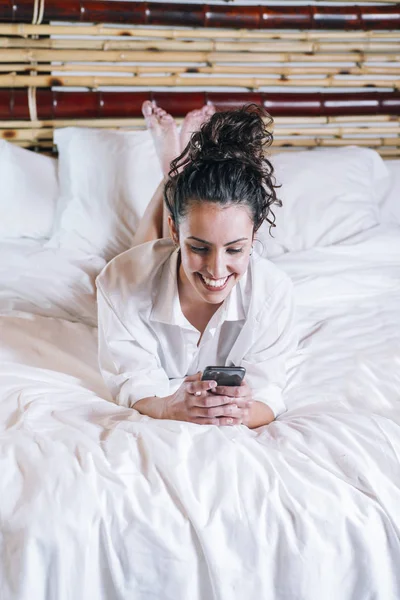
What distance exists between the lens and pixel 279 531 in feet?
3.79

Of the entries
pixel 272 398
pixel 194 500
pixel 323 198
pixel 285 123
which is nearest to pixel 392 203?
Answer: pixel 323 198

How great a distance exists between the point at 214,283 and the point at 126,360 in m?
0.29

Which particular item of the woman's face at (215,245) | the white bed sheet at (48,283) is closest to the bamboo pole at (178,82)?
the white bed sheet at (48,283)

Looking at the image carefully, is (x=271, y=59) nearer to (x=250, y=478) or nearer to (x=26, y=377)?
(x=26, y=377)

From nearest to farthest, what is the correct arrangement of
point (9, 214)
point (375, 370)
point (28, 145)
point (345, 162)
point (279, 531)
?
point (279, 531) < point (375, 370) < point (9, 214) < point (345, 162) < point (28, 145)

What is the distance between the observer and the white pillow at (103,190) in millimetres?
2488

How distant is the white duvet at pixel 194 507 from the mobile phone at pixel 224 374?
10 cm

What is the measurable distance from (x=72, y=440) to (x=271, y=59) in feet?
7.25

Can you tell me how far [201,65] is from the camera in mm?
2957

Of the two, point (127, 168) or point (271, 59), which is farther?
point (271, 59)

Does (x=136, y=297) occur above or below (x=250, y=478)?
above

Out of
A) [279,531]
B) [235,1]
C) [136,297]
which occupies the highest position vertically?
[235,1]

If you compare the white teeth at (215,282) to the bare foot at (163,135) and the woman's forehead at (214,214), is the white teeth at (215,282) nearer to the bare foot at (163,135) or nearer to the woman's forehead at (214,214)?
the woman's forehead at (214,214)

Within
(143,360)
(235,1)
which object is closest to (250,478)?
(143,360)
